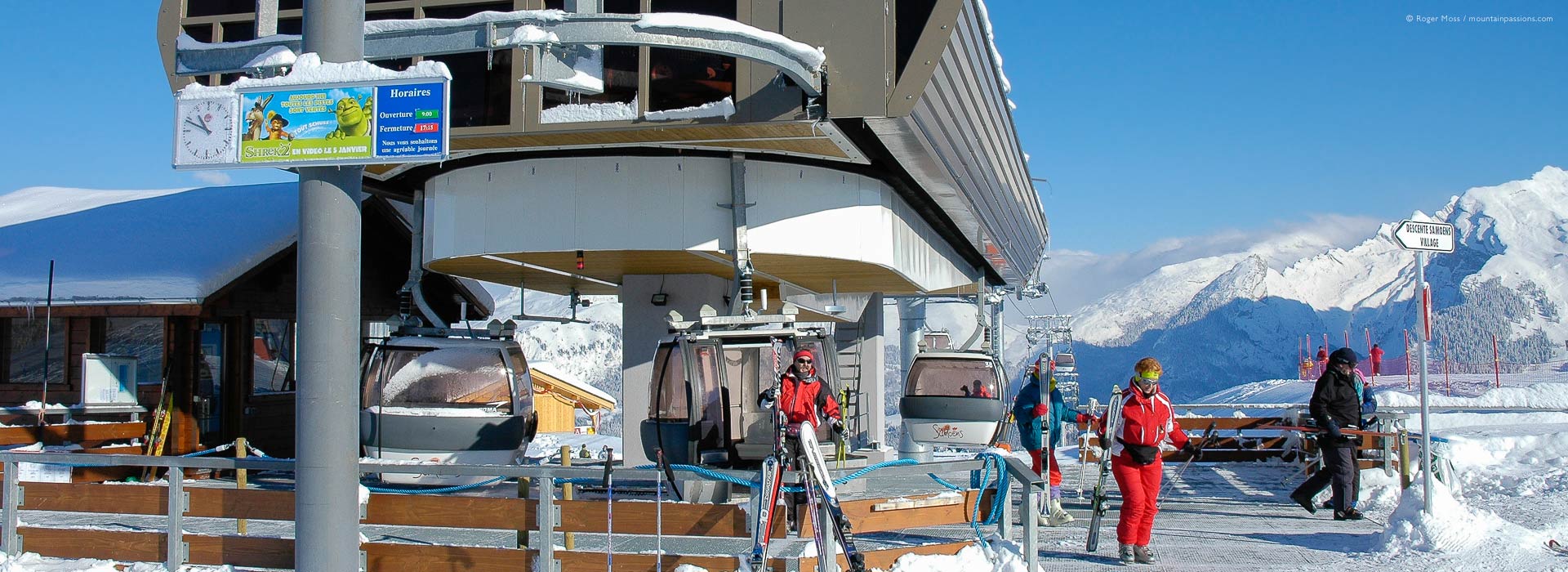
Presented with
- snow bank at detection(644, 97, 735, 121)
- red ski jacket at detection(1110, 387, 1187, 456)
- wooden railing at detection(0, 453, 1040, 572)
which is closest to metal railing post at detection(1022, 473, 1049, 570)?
wooden railing at detection(0, 453, 1040, 572)

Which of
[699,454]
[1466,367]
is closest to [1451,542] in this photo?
[699,454]

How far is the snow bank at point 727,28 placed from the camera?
7.77 metres

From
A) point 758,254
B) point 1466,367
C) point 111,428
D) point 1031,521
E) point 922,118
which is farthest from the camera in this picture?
point 1466,367

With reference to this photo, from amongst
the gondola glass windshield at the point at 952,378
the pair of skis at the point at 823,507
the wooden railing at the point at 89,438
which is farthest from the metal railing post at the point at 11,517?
the gondola glass windshield at the point at 952,378

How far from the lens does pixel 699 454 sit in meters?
10.6

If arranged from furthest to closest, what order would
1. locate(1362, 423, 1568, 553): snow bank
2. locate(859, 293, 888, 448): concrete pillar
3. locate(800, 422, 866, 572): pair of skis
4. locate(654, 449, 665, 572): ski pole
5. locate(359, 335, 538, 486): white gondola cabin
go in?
locate(859, 293, 888, 448): concrete pillar
locate(359, 335, 538, 486): white gondola cabin
locate(1362, 423, 1568, 553): snow bank
locate(654, 449, 665, 572): ski pole
locate(800, 422, 866, 572): pair of skis

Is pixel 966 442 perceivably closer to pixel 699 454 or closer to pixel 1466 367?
pixel 699 454

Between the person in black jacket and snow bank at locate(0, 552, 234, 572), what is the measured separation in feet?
30.3

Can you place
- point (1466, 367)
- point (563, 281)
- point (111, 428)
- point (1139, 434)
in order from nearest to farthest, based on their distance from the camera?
point (1139, 434) < point (111, 428) < point (563, 281) < point (1466, 367)

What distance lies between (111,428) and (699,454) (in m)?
8.82

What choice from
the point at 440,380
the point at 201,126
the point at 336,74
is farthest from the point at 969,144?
the point at 201,126

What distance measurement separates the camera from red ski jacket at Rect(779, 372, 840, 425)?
9008 mm

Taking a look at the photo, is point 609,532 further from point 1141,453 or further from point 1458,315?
point 1458,315

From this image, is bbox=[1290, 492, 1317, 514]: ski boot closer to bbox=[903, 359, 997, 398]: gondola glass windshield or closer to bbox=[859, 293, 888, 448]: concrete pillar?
bbox=[903, 359, 997, 398]: gondola glass windshield
